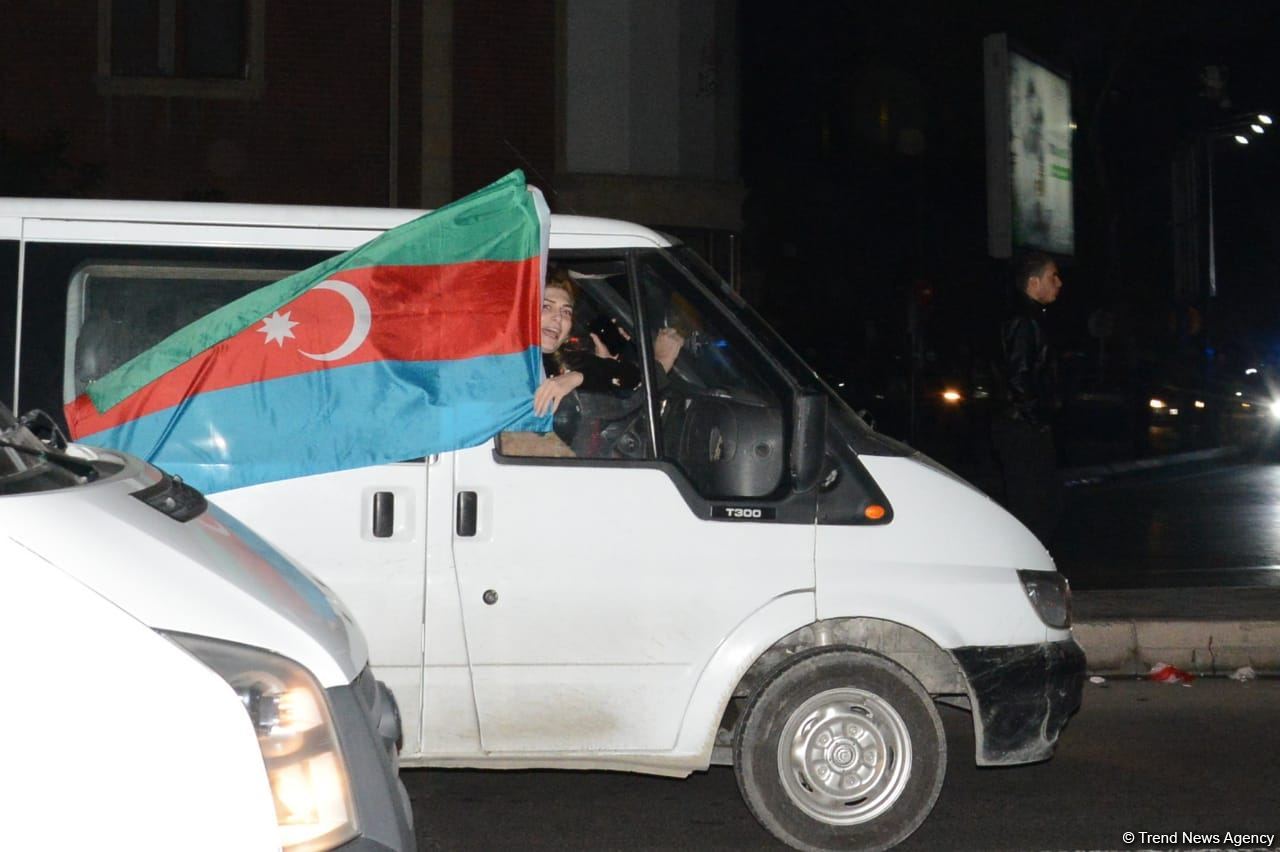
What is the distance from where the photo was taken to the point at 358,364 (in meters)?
4.95

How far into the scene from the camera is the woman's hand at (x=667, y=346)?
520 centimetres

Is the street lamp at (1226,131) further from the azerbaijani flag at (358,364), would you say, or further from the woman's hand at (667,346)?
the azerbaijani flag at (358,364)

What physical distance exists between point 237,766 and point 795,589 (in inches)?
108

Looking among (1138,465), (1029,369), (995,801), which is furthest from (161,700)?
(1138,465)

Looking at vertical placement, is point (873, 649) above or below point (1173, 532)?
below

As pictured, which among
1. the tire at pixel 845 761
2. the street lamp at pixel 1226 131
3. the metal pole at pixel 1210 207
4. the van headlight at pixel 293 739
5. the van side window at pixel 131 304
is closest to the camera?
the van headlight at pixel 293 739

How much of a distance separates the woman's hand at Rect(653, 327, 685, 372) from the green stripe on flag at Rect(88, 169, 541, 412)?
541 millimetres

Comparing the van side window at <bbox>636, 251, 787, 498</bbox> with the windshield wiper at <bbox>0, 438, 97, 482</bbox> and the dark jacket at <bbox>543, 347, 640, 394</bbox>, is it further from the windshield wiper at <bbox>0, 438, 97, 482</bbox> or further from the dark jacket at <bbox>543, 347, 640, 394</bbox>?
the windshield wiper at <bbox>0, 438, 97, 482</bbox>

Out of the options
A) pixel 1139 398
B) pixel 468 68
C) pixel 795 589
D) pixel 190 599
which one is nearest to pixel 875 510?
pixel 795 589

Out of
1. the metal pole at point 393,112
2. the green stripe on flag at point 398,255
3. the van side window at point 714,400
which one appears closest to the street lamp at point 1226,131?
the metal pole at point 393,112

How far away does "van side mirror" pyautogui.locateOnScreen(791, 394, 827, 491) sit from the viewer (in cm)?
491

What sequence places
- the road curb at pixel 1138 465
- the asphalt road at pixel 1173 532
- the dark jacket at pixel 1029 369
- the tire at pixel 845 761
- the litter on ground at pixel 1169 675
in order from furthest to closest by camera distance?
the road curb at pixel 1138 465 < the asphalt road at pixel 1173 532 < the litter on ground at pixel 1169 675 < the dark jacket at pixel 1029 369 < the tire at pixel 845 761

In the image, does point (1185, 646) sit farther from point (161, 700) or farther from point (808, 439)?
point (161, 700)

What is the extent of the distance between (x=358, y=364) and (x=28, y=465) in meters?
1.85
